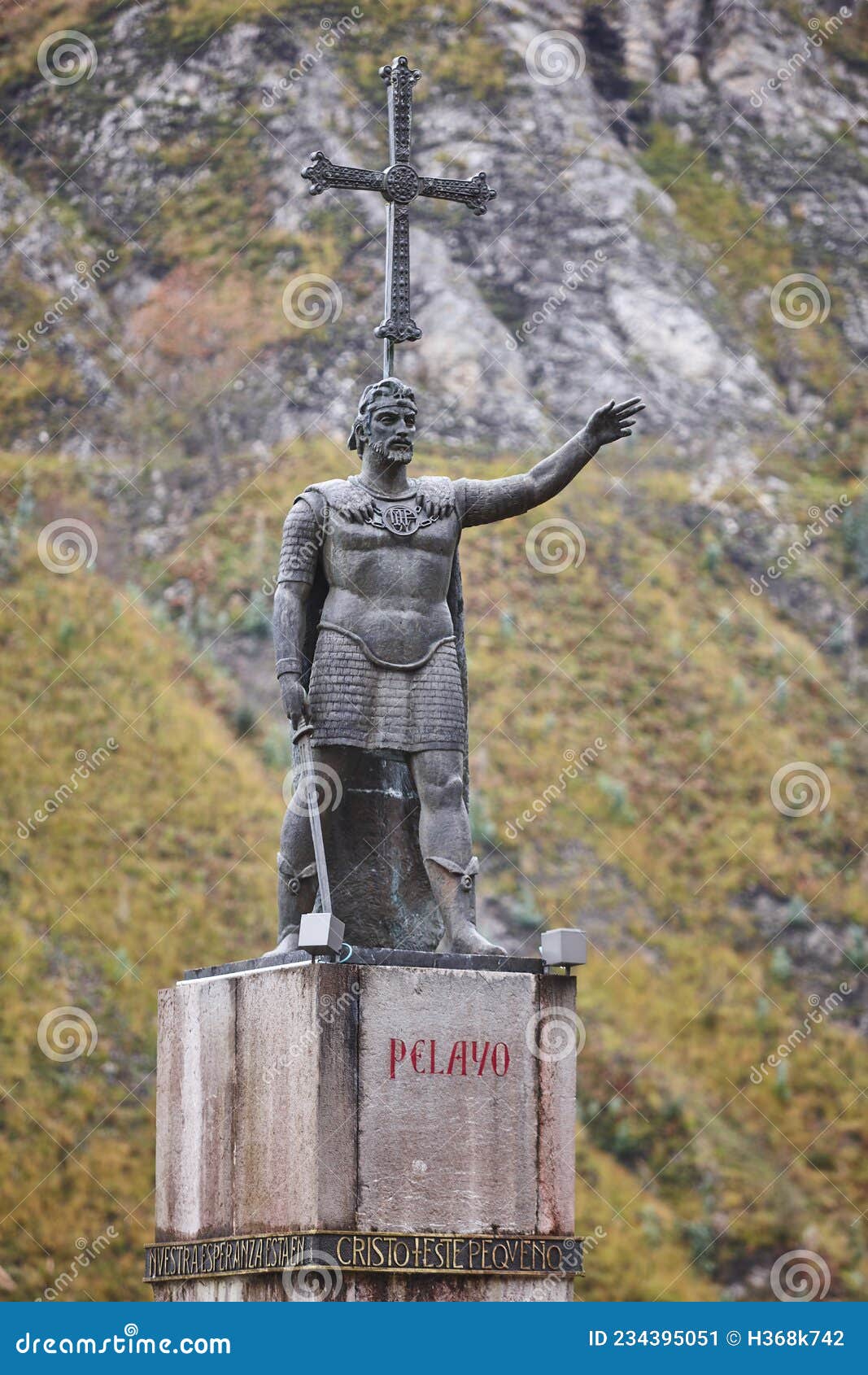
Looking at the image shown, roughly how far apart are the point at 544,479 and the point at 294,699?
168cm

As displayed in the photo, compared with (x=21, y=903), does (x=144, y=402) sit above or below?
above

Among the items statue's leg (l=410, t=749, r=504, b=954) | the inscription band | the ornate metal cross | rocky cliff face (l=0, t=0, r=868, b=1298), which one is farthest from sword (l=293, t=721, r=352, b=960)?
rocky cliff face (l=0, t=0, r=868, b=1298)

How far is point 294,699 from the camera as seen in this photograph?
11156 mm

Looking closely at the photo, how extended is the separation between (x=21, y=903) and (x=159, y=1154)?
1230 centimetres

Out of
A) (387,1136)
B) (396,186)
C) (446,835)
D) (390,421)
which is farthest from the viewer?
(396,186)

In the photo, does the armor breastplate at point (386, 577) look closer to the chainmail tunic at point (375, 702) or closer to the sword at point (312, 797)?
the chainmail tunic at point (375, 702)

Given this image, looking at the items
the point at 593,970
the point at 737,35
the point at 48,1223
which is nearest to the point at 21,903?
the point at 48,1223

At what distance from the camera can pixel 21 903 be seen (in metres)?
23.4

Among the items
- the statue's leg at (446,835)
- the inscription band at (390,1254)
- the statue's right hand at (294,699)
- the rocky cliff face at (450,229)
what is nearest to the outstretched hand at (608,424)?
the statue's leg at (446,835)

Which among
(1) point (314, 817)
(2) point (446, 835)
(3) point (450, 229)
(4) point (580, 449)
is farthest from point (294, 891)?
(3) point (450, 229)

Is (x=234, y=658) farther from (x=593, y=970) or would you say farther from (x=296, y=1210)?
(x=296, y=1210)

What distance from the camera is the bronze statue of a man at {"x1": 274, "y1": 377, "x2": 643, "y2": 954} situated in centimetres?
1128

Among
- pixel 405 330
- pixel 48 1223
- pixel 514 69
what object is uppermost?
pixel 514 69

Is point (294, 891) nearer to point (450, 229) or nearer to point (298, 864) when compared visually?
point (298, 864)
